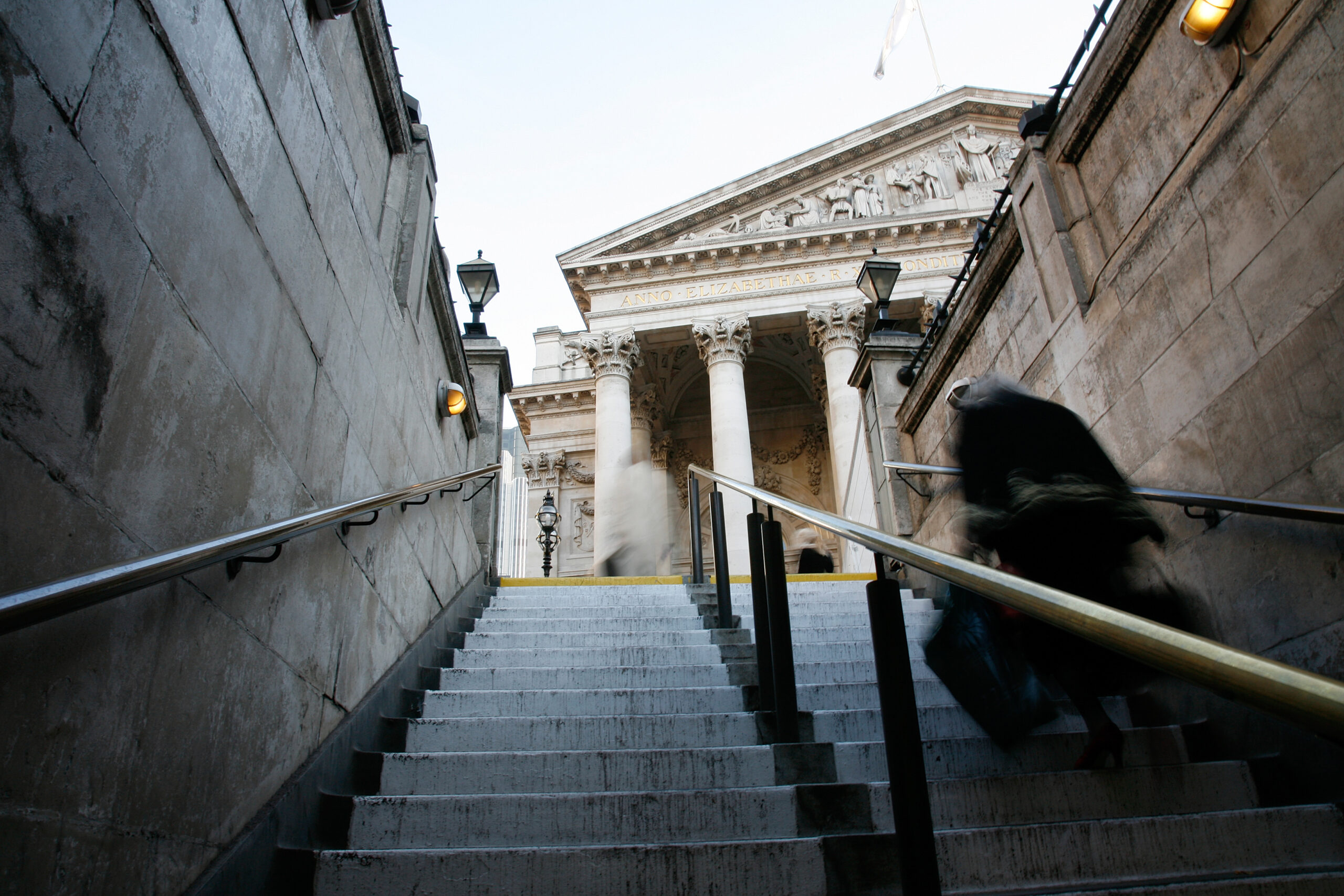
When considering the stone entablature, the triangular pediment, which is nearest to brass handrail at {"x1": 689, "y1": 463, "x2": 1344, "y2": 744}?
the stone entablature

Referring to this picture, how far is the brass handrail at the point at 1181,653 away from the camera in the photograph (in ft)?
2.62

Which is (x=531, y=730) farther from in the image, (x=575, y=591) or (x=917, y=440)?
(x=917, y=440)

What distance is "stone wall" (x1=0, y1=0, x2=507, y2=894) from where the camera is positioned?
1.58 meters

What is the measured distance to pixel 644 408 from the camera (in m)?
23.7

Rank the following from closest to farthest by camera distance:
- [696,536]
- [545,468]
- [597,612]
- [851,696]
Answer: [851,696], [597,612], [696,536], [545,468]

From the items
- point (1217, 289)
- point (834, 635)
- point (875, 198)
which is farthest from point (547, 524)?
point (1217, 289)

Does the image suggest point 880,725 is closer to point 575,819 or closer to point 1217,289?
point 575,819

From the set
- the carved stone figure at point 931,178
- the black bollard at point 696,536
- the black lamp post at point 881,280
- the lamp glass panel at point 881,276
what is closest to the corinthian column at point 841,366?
the carved stone figure at point 931,178

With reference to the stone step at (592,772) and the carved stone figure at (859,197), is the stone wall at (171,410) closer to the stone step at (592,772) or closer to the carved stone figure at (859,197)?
the stone step at (592,772)

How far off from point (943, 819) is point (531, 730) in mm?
1705

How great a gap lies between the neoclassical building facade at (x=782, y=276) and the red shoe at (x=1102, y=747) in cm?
1455

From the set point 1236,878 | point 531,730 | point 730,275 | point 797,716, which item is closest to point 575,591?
point 531,730

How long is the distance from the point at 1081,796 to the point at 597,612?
348cm

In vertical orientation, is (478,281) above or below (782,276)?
below
